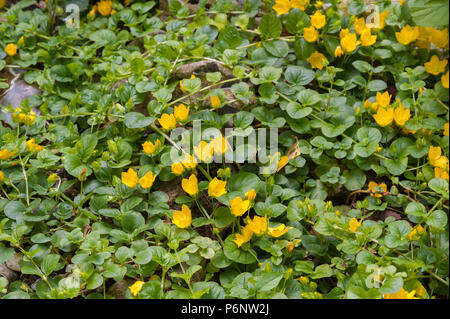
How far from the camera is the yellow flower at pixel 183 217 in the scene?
1.64 meters

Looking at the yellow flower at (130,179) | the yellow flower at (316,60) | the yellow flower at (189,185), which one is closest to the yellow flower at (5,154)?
the yellow flower at (130,179)

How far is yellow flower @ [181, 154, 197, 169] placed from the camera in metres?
1.72

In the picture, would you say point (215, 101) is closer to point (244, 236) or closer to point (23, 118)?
point (244, 236)

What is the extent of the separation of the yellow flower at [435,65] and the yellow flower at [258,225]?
98 centimetres

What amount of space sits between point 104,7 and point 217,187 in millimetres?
1446

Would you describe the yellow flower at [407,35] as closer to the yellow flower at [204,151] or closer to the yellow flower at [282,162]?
the yellow flower at [282,162]

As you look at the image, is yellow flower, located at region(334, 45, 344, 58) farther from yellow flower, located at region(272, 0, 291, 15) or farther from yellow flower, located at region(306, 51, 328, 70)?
yellow flower, located at region(272, 0, 291, 15)

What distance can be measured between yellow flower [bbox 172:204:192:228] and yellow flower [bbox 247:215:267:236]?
21cm

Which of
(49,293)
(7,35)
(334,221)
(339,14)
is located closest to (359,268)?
(334,221)

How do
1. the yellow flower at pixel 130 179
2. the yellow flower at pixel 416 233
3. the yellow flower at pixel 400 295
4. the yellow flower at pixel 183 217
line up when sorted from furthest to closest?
1. the yellow flower at pixel 130 179
2. the yellow flower at pixel 183 217
3. the yellow flower at pixel 416 233
4. the yellow flower at pixel 400 295

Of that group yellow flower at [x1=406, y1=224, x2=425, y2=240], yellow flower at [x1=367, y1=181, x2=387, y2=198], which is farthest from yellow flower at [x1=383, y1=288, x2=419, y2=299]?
yellow flower at [x1=367, y1=181, x2=387, y2=198]

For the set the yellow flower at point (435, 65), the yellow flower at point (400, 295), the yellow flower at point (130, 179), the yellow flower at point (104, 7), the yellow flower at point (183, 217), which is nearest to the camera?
the yellow flower at point (400, 295)
